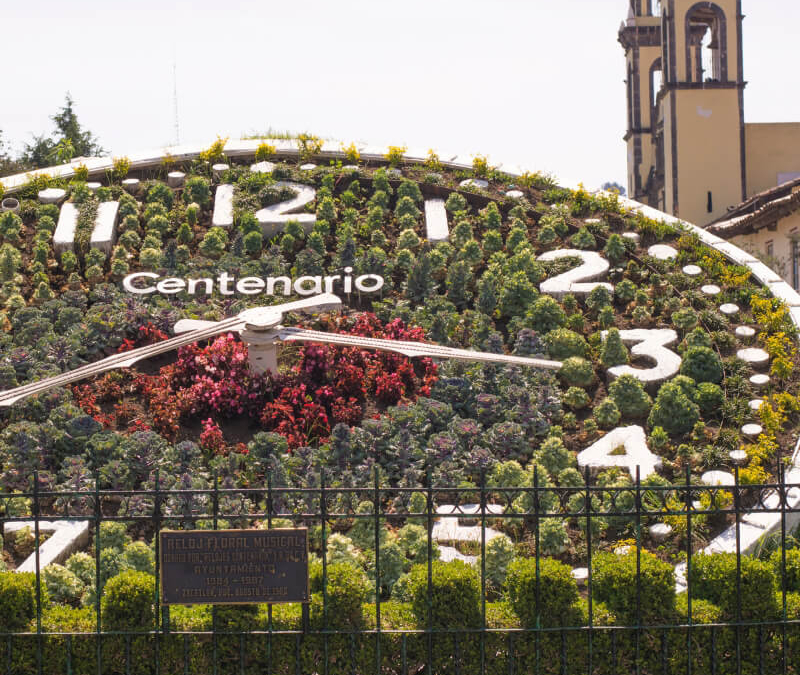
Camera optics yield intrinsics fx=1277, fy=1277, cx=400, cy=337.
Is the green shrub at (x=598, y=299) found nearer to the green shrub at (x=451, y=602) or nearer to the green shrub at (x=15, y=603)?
the green shrub at (x=451, y=602)

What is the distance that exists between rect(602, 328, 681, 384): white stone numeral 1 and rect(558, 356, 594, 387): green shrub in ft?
0.90

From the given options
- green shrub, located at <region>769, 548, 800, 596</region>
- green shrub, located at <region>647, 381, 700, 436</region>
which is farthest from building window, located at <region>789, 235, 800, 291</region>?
green shrub, located at <region>769, 548, 800, 596</region>

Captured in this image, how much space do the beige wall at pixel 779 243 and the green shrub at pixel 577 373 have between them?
33.0 ft

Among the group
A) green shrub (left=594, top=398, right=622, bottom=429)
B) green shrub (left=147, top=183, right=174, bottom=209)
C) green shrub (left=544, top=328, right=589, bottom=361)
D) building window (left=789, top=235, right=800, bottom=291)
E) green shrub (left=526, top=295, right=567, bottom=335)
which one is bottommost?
building window (left=789, top=235, right=800, bottom=291)

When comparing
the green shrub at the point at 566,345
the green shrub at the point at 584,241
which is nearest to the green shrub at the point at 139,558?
the green shrub at the point at 566,345

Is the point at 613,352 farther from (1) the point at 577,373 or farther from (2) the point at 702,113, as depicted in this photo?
(2) the point at 702,113

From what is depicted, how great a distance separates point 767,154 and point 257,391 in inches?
1211

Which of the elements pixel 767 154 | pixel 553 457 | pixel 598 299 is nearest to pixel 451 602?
pixel 553 457

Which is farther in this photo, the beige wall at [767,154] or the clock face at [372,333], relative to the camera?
the beige wall at [767,154]

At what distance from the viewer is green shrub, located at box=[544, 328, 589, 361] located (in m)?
14.4

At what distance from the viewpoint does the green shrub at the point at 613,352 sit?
14312 millimetres

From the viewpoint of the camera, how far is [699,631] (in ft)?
30.3

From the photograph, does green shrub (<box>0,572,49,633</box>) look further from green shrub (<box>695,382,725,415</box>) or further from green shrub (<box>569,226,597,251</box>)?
green shrub (<box>569,226,597,251</box>)

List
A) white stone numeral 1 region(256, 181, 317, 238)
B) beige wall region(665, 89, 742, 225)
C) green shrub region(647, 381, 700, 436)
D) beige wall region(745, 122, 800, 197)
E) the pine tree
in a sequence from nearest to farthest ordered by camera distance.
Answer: green shrub region(647, 381, 700, 436), the pine tree, white stone numeral 1 region(256, 181, 317, 238), beige wall region(665, 89, 742, 225), beige wall region(745, 122, 800, 197)
